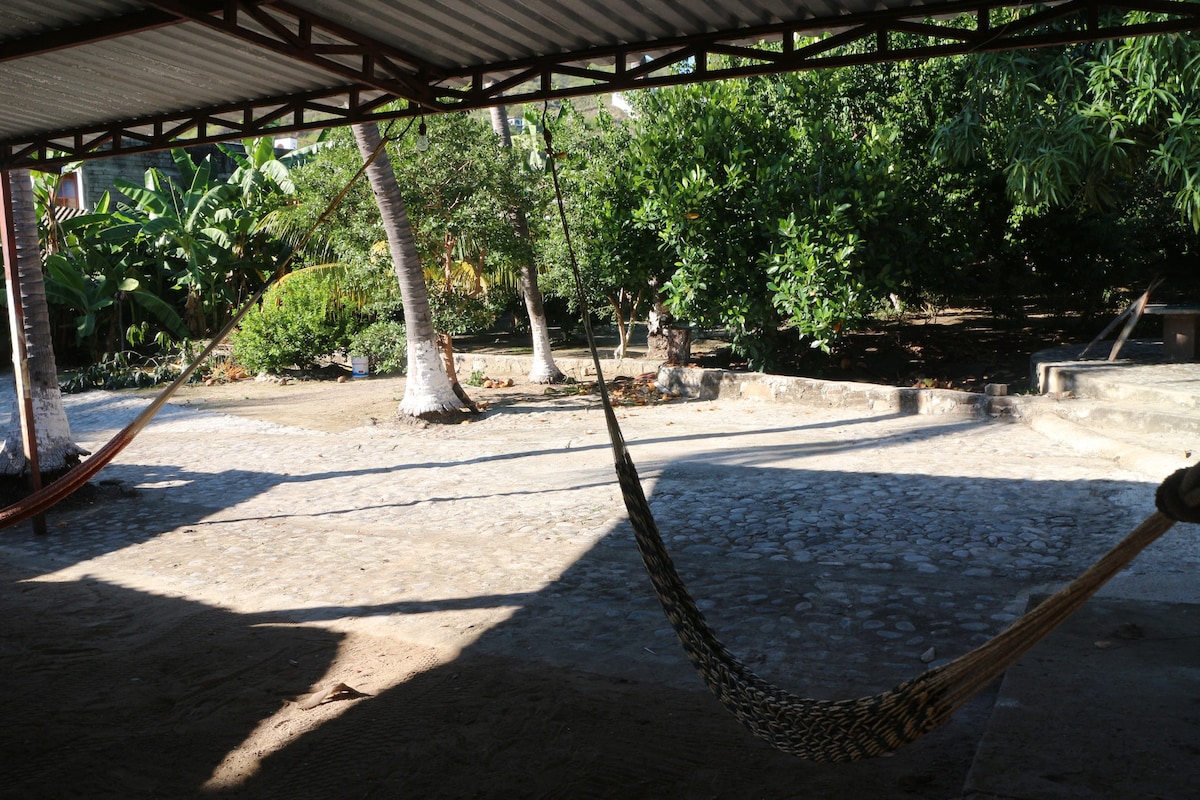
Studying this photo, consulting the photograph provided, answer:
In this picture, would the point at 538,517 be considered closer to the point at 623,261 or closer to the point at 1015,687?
the point at 1015,687

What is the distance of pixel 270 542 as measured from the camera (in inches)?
248

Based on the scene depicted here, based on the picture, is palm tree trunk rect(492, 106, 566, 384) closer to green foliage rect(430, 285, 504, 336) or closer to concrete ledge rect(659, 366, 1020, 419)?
green foliage rect(430, 285, 504, 336)

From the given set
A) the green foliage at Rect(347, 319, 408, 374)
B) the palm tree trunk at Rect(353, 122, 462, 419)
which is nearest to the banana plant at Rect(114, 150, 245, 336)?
the green foliage at Rect(347, 319, 408, 374)

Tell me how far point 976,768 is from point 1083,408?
6.12 metres

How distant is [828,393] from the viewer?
10039 mm

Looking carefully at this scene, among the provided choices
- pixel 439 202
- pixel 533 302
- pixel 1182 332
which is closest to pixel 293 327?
pixel 533 302

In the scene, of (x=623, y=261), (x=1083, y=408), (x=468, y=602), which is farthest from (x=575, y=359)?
(x=468, y=602)

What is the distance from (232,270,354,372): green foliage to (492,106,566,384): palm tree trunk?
3.75 meters

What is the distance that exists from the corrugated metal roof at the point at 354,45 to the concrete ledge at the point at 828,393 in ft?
15.5

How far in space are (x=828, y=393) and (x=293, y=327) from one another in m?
8.70

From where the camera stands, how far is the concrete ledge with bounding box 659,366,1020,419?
29.5ft

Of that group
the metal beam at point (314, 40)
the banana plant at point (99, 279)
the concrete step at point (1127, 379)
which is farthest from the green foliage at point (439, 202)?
the banana plant at point (99, 279)

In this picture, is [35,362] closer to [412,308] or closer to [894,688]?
[412,308]

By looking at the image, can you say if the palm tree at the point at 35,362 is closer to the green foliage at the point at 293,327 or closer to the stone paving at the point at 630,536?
the stone paving at the point at 630,536
